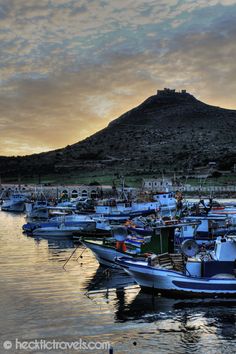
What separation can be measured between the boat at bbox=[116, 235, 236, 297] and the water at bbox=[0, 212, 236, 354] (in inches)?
22.9

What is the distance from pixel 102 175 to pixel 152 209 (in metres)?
114

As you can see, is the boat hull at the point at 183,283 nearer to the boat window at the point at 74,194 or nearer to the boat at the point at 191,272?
the boat at the point at 191,272

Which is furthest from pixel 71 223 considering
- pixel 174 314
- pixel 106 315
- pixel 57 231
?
pixel 174 314

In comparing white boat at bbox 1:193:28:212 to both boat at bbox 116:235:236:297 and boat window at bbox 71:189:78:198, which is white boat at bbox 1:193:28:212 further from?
boat at bbox 116:235:236:297

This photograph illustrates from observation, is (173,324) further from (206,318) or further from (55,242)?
(55,242)

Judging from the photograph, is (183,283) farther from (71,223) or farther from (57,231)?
(71,223)

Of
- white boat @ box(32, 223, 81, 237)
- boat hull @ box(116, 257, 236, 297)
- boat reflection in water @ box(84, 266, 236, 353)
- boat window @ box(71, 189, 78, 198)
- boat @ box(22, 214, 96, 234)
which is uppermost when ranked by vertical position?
boat window @ box(71, 189, 78, 198)

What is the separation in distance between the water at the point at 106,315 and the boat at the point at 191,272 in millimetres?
582

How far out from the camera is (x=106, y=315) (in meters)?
24.4

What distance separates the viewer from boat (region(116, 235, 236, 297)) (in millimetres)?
26438

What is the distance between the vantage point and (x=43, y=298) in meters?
27.8

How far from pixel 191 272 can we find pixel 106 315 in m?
5.80

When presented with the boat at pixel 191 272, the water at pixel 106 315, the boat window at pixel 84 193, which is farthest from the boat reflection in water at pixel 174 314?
the boat window at pixel 84 193

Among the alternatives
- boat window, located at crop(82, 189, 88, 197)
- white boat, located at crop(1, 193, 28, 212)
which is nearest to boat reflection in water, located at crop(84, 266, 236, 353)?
white boat, located at crop(1, 193, 28, 212)
